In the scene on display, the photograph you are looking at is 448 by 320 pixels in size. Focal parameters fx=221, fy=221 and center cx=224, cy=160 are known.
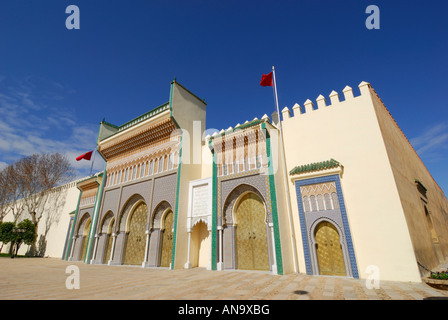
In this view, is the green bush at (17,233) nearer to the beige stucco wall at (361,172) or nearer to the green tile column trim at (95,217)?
the green tile column trim at (95,217)

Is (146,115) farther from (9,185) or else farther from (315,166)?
(9,185)

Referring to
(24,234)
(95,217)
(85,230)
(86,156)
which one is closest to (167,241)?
(95,217)

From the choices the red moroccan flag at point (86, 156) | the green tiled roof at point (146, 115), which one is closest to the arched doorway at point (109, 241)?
the green tiled roof at point (146, 115)

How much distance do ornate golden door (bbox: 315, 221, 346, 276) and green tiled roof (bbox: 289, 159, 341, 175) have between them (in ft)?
6.54

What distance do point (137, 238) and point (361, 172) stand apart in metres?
11.4

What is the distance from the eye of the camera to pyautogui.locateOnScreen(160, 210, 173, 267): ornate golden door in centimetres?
1082

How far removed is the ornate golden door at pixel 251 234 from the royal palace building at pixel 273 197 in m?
0.04

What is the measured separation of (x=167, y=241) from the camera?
11.2 metres

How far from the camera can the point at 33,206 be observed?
887 inches

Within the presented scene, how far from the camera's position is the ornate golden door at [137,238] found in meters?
11.9

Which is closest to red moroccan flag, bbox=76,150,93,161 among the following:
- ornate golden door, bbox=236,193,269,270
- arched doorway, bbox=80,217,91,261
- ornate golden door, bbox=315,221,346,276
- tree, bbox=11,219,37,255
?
arched doorway, bbox=80,217,91,261
